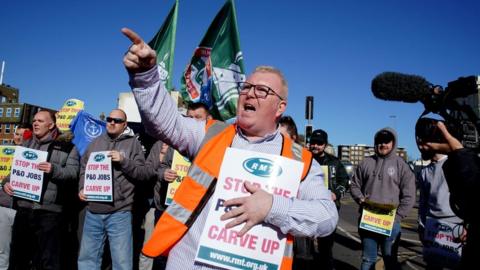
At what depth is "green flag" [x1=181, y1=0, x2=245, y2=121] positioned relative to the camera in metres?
5.91

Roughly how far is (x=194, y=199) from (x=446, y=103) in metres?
1.40

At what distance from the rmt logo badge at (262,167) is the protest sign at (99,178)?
286 centimetres

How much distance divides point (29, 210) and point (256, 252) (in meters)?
3.81

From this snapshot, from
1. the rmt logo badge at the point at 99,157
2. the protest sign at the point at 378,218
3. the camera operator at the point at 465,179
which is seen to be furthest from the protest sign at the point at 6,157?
the camera operator at the point at 465,179

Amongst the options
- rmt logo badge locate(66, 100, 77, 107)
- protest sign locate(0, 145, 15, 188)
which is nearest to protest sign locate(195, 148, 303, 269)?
protest sign locate(0, 145, 15, 188)

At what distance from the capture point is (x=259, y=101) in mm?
2162

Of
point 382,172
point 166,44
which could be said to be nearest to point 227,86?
point 166,44

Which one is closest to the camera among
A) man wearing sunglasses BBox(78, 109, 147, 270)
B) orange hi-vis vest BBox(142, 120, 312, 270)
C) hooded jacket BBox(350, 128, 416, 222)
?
orange hi-vis vest BBox(142, 120, 312, 270)

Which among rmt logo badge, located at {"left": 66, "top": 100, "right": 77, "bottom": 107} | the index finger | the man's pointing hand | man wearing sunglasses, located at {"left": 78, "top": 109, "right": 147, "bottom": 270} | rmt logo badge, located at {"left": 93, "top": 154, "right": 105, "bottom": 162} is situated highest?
rmt logo badge, located at {"left": 66, "top": 100, "right": 77, "bottom": 107}

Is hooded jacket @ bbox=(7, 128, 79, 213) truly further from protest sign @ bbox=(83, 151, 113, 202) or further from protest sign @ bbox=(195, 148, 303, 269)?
protest sign @ bbox=(195, 148, 303, 269)

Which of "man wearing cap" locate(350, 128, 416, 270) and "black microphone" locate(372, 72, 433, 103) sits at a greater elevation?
"black microphone" locate(372, 72, 433, 103)

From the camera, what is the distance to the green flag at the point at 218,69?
5.91 m

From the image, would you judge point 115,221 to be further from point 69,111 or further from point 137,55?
point 69,111

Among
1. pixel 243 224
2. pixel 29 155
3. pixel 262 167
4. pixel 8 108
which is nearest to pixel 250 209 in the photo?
pixel 243 224
